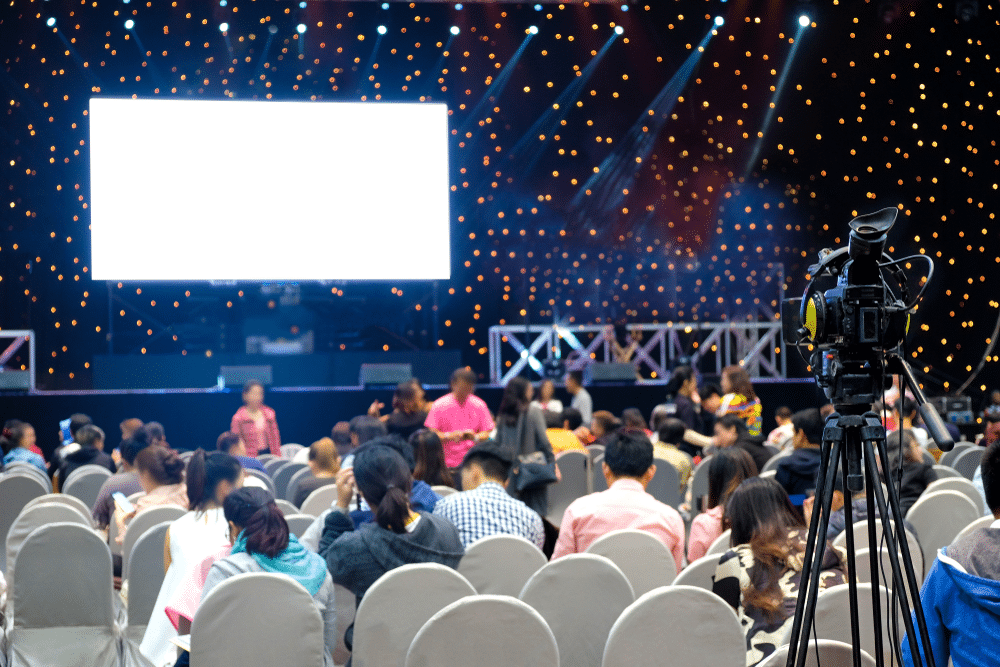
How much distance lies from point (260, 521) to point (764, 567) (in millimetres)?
1376

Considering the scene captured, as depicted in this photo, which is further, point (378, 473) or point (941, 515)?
point (941, 515)

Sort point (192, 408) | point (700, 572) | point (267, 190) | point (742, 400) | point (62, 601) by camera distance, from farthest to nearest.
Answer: point (267, 190) < point (192, 408) < point (742, 400) < point (62, 601) < point (700, 572)

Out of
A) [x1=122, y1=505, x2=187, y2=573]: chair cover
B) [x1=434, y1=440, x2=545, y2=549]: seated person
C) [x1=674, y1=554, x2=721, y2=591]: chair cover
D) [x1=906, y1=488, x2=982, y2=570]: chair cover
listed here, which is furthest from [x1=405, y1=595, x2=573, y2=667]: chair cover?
Answer: [x1=906, y1=488, x2=982, y2=570]: chair cover

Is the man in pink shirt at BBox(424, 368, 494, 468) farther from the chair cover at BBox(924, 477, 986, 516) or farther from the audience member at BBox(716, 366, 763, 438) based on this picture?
the chair cover at BBox(924, 477, 986, 516)

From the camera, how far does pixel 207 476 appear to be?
359 centimetres

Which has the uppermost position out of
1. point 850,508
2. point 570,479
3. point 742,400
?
point 850,508

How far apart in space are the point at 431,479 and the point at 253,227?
250 inches

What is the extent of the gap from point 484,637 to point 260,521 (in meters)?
0.83

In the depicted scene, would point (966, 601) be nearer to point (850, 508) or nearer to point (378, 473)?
point (850, 508)

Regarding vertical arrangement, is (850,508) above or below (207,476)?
above

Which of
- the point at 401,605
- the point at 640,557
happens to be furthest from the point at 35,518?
the point at 640,557

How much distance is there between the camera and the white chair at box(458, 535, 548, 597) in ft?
10.6

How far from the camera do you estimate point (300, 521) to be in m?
3.86

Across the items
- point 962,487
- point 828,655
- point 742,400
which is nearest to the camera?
point 828,655
